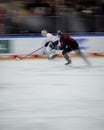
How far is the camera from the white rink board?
571 inches

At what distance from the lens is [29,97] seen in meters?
8.07

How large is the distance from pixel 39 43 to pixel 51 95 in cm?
655

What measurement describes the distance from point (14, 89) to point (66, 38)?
13.7ft

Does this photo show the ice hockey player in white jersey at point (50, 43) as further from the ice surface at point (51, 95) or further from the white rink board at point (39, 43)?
the ice surface at point (51, 95)

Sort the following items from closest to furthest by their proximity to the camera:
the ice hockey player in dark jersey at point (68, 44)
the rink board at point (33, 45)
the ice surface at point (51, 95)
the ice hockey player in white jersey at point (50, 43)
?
the ice surface at point (51, 95)
the ice hockey player in dark jersey at point (68, 44)
the ice hockey player in white jersey at point (50, 43)
the rink board at point (33, 45)

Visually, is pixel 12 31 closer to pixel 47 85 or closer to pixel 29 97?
pixel 47 85

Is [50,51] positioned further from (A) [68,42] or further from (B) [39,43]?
(A) [68,42]

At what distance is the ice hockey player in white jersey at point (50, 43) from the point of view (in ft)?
46.1

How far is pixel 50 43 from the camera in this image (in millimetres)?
14461

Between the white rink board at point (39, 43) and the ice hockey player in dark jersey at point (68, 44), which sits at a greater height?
the ice hockey player in dark jersey at point (68, 44)

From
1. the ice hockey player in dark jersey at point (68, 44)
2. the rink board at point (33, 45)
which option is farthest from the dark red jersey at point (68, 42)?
the rink board at point (33, 45)

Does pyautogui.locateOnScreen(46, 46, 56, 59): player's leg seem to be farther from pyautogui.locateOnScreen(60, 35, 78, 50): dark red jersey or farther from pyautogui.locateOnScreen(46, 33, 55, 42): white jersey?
pyautogui.locateOnScreen(60, 35, 78, 50): dark red jersey

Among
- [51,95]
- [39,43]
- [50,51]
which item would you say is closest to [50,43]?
[50,51]

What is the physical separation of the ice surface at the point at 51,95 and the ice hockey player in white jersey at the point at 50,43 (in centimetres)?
72
